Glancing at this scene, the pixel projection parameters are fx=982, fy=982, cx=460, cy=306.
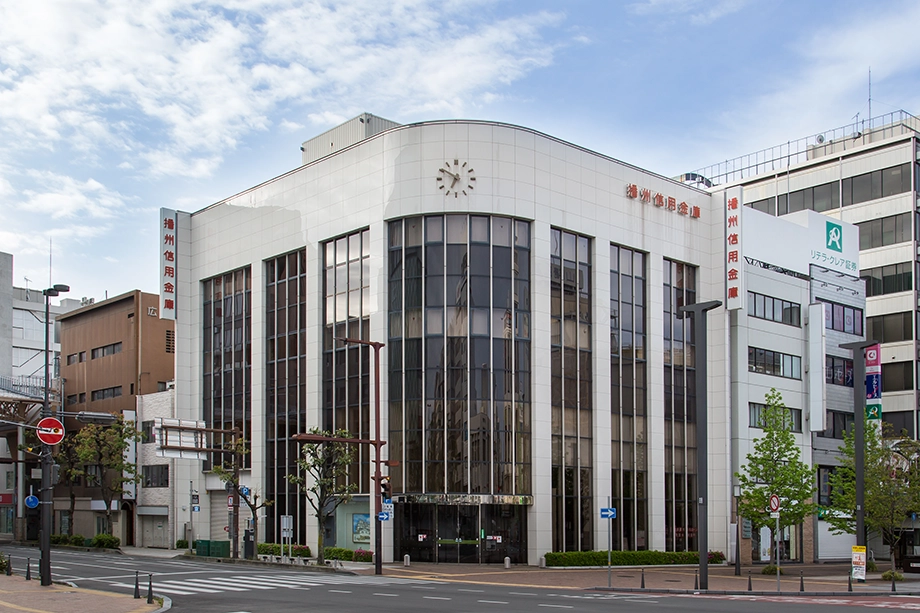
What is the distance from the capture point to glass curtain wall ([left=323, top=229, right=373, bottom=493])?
5384 cm

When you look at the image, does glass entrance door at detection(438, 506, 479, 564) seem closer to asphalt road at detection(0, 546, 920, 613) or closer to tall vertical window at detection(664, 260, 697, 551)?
asphalt road at detection(0, 546, 920, 613)

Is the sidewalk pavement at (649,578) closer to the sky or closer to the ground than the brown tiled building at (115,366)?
closer to the ground

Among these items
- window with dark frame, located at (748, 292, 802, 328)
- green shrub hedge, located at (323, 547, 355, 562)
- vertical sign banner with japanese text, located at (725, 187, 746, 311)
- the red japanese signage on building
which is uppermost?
the red japanese signage on building

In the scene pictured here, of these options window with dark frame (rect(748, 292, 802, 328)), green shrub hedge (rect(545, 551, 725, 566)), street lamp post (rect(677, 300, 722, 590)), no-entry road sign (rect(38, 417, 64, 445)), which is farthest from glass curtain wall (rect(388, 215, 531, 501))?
no-entry road sign (rect(38, 417, 64, 445))

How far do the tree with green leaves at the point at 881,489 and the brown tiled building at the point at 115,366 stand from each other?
160ft

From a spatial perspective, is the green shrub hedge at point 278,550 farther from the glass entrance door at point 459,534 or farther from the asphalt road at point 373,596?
the glass entrance door at point 459,534

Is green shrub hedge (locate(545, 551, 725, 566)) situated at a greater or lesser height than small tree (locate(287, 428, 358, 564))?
lesser

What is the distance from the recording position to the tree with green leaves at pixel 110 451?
7112 centimetres

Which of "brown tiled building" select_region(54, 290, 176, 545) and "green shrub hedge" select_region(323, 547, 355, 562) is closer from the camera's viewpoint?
"green shrub hedge" select_region(323, 547, 355, 562)

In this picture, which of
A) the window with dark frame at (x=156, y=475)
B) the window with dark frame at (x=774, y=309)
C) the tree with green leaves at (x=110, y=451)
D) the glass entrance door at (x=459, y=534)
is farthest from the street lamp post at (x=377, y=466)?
the tree with green leaves at (x=110, y=451)

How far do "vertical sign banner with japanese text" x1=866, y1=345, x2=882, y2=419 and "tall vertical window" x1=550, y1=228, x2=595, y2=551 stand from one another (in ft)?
74.5

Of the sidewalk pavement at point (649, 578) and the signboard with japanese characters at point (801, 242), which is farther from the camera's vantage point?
the signboard with japanese characters at point (801, 242)

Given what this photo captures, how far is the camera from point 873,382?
66.9 metres

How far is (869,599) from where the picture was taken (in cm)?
3409
